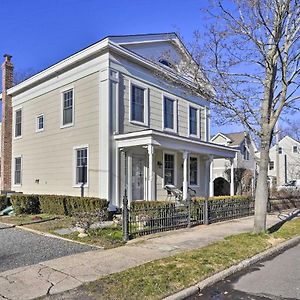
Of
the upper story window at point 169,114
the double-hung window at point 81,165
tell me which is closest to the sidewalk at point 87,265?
the double-hung window at point 81,165

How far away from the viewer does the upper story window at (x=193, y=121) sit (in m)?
21.2

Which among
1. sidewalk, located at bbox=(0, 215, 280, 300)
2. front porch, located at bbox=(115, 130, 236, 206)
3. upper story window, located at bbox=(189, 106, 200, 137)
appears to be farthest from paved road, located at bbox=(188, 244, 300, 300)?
upper story window, located at bbox=(189, 106, 200, 137)

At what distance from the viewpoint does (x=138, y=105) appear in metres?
17.1

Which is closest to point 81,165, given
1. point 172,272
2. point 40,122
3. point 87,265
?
point 40,122

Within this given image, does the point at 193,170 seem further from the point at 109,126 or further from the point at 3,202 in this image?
the point at 3,202

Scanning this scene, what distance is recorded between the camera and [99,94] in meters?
15.5

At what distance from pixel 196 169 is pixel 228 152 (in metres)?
2.14

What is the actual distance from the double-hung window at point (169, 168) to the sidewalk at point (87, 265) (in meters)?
8.16

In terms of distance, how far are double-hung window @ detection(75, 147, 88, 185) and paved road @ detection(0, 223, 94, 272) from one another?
19.1 feet

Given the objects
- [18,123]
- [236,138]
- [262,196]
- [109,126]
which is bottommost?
[262,196]

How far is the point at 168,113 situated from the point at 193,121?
9.10 feet

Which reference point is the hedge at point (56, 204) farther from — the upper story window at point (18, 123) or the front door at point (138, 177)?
the upper story window at point (18, 123)

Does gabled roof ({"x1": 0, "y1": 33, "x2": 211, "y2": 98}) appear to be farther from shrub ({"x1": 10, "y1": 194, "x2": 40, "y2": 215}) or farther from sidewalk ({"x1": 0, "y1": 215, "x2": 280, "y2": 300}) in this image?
shrub ({"x1": 10, "y1": 194, "x2": 40, "y2": 215})

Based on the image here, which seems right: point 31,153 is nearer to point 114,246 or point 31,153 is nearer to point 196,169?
point 196,169
